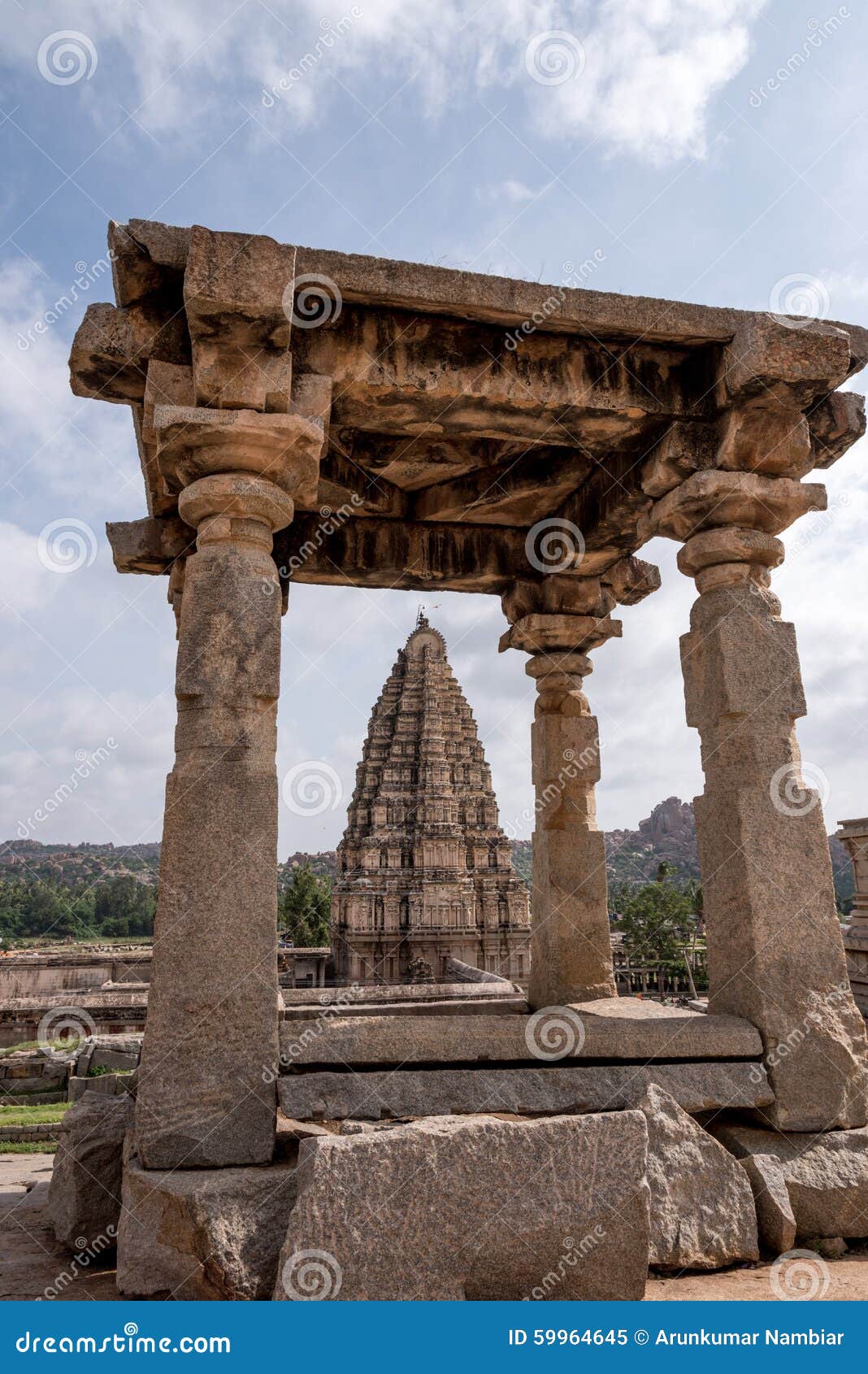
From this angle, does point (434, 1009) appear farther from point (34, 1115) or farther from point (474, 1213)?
point (34, 1115)

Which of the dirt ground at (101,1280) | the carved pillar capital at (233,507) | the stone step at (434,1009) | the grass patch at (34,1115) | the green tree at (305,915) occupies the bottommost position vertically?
the grass patch at (34,1115)

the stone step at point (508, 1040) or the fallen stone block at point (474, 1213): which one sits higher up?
the stone step at point (508, 1040)

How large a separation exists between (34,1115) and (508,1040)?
1346 cm

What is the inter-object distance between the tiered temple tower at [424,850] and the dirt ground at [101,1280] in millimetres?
29006

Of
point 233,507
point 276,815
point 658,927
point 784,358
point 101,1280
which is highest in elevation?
point 784,358

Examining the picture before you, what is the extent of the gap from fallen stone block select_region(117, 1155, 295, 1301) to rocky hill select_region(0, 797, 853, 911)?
343 ft

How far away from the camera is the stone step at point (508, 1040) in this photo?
4082 mm

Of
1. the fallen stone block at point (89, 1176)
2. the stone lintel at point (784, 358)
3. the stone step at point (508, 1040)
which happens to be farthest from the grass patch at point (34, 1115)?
the stone lintel at point (784, 358)

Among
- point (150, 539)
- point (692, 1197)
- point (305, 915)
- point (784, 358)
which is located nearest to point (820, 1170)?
point (692, 1197)

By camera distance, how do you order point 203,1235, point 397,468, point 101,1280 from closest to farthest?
point 203,1235 < point 101,1280 < point 397,468

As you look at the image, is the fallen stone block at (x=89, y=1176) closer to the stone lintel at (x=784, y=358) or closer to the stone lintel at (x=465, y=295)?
the stone lintel at (x=465, y=295)

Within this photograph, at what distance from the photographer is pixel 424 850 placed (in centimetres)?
3384

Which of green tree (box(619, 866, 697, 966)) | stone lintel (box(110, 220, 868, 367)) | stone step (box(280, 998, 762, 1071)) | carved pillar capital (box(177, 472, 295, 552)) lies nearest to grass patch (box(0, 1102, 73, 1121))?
stone step (box(280, 998, 762, 1071))

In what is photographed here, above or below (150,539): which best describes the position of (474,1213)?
below
